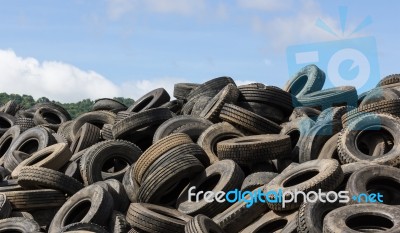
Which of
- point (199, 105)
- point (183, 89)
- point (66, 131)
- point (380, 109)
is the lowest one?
point (66, 131)

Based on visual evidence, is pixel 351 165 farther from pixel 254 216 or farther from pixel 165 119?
pixel 165 119

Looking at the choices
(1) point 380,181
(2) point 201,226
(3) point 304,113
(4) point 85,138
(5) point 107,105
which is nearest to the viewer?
(2) point 201,226

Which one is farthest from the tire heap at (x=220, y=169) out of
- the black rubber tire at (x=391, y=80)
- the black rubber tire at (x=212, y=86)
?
the black rubber tire at (x=391, y=80)

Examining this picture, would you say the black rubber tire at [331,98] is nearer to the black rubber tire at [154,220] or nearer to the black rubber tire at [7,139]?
the black rubber tire at [154,220]

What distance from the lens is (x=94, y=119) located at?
18391mm

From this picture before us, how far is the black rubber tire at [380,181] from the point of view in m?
10.3

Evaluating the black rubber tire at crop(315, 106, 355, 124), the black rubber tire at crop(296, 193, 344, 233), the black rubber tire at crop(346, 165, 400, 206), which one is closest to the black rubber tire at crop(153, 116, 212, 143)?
the black rubber tire at crop(315, 106, 355, 124)

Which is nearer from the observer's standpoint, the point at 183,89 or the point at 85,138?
the point at 85,138

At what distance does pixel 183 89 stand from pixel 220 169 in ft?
26.1

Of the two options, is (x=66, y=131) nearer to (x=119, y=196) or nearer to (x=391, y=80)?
(x=119, y=196)

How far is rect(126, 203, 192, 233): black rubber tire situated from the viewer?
10352mm

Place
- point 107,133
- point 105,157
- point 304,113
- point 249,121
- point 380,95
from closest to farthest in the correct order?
point 249,121
point 105,157
point 304,113
point 380,95
point 107,133

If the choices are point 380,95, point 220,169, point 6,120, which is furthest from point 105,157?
point 6,120

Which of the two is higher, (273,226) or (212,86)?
(212,86)
